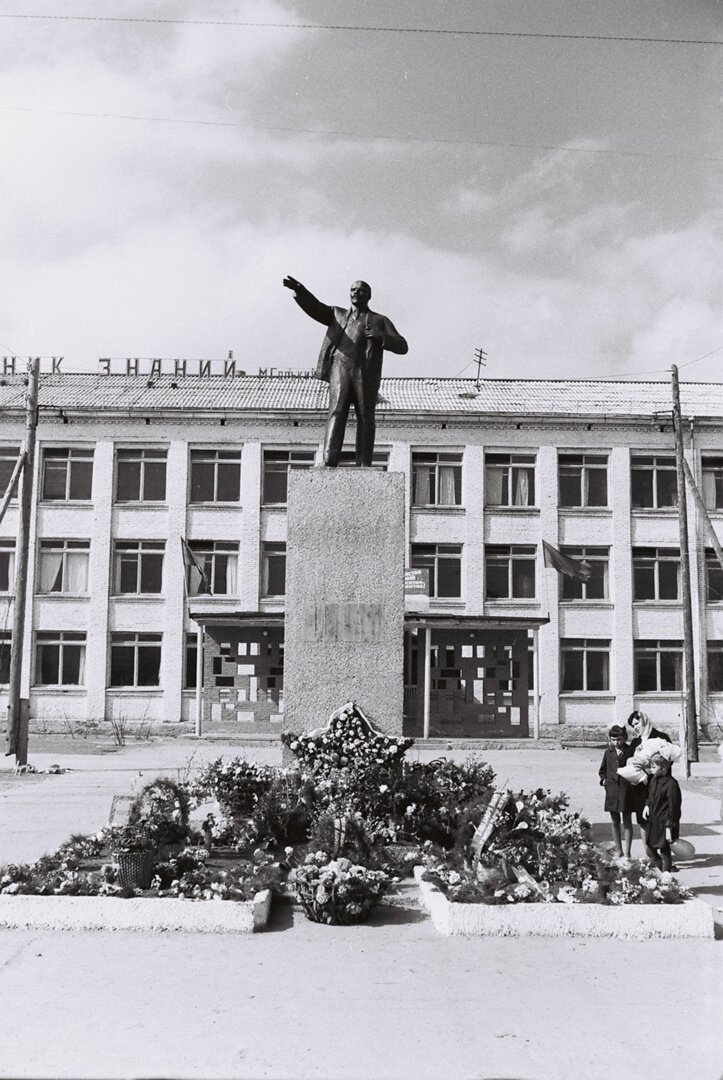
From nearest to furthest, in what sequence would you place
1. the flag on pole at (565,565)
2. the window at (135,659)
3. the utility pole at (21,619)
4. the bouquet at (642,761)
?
the bouquet at (642,761) < the utility pole at (21,619) < the flag on pole at (565,565) < the window at (135,659)

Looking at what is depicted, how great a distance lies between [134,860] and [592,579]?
96.4 feet

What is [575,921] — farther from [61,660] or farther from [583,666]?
[61,660]

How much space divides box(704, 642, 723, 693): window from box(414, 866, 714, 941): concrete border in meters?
28.9

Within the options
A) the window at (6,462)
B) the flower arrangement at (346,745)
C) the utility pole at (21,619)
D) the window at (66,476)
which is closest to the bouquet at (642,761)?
the flower arrangement at (346,745)

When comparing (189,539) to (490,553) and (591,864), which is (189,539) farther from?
(591,864)

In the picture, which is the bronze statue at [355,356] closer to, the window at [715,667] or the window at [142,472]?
the window at [142,472]

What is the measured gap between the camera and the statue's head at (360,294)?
12.0 metres

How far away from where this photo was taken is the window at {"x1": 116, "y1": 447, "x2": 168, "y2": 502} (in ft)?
120

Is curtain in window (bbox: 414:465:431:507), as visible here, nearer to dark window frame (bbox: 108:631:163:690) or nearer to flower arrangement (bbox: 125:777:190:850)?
dark window frame (bbox: 108:631:163:690)

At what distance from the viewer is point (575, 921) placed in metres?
8.05

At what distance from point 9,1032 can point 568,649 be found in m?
31.3

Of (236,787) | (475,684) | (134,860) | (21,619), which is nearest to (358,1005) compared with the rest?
(134,860)

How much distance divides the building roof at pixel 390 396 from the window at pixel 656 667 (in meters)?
7.46

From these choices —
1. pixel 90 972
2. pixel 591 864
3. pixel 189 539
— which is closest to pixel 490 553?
pixel 189 539
